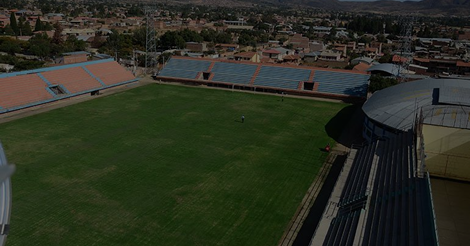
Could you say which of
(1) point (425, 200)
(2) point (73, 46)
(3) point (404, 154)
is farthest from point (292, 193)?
(2) point (73, 46)

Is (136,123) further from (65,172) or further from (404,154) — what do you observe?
(404,154)

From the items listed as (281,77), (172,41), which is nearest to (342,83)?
(281,77)

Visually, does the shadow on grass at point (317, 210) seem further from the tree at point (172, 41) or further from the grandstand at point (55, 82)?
the tree at point (172, 41)

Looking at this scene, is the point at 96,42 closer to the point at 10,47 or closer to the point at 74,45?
the point at 74,45

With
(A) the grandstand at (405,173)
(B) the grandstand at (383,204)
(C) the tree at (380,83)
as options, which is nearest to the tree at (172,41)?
(C) the tree at (380,83)

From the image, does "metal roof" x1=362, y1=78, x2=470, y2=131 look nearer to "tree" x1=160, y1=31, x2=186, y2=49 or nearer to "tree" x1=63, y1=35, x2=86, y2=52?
"tree" x1=160, y1=31, x2=186, y2=49

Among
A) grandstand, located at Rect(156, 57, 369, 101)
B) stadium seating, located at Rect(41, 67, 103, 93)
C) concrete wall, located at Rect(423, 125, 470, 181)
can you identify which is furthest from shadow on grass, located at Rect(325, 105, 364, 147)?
stadium seating, located at Rect(41, 67, 103, 93)
